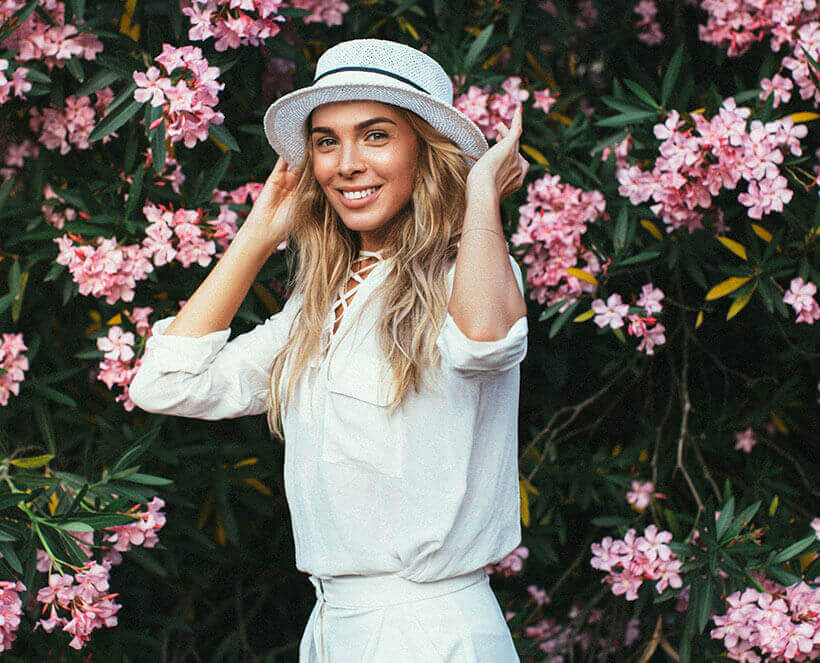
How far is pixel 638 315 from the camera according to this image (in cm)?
236

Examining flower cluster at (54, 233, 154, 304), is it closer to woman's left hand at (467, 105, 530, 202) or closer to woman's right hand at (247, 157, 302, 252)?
woman's right hand at (247, 157, 302, 252)

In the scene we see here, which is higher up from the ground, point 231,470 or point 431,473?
point 431,473

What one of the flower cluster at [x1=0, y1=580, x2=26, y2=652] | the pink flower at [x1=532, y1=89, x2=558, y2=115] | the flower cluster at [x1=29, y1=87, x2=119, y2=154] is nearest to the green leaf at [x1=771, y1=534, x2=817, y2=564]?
the pink flower at [x1=532, y1=89, x2=558, y2=115]

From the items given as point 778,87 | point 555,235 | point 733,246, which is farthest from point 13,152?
point 778,87

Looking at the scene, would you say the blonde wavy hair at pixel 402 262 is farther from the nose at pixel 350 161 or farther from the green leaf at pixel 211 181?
the green leaf at pixel 211 181

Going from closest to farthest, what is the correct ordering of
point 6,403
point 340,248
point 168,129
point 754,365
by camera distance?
1. point 340,248
2. point 168,129
3. point 6,403
4. point 754,365

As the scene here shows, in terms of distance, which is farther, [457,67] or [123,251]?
[457,67]

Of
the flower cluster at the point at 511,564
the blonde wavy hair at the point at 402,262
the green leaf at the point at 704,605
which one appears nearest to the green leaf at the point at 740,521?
the green leaf at the point at 704,605

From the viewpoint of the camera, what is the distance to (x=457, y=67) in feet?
8.41

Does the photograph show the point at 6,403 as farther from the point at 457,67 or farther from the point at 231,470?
the point at 457,67

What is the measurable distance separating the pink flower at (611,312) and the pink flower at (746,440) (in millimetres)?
781

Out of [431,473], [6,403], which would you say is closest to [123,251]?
[6,403]

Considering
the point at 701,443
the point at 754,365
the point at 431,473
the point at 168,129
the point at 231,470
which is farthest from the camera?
the point at 754,365

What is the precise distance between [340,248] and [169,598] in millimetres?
1730
